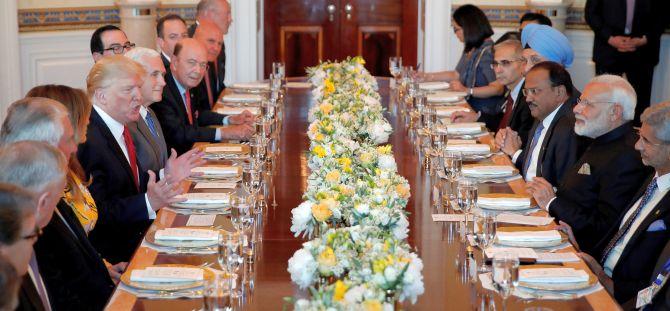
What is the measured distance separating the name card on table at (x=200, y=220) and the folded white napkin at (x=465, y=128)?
2.01 metres

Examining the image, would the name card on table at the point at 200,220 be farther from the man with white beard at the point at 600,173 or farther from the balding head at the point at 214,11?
the balding head at the point at 214,11

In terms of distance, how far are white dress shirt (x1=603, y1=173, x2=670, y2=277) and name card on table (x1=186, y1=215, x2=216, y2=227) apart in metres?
1.46

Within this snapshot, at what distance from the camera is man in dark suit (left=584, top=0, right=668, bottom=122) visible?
25.5 ft

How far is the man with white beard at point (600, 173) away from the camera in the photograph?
12.8 feet

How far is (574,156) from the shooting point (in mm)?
4473

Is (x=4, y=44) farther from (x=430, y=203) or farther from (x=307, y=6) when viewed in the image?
(x=430, y=203)

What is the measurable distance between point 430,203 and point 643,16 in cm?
469

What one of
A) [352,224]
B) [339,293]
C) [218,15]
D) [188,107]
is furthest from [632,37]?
[339,293]

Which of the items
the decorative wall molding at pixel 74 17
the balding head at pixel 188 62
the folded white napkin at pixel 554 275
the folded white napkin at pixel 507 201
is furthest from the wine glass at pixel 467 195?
the decorative wall molding at pixel 74 17

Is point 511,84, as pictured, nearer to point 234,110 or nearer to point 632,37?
point 234,110

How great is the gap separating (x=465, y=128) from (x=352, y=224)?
2.59m

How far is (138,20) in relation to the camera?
28.1 feet

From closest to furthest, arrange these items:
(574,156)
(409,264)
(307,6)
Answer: (409,264) → (574,156) → (307,6)

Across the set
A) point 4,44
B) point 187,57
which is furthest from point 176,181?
point 4,44
